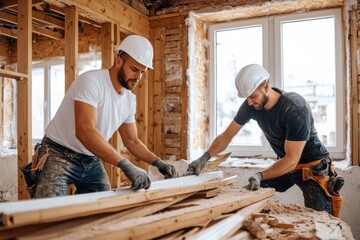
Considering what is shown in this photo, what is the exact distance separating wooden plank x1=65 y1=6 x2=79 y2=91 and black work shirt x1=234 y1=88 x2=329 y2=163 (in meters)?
1.48

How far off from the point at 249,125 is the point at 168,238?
273 cm

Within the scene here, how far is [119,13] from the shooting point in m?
3.59

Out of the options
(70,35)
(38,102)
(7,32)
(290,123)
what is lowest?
(290,123)

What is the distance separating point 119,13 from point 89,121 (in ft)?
6.38

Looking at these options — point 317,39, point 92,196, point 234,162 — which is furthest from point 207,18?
point 92,196

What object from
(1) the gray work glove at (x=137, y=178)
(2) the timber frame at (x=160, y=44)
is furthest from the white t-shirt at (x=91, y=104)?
(2) the timber frame at (x=160, y=44)

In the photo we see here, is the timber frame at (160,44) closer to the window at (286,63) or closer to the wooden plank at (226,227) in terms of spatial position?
the window at (286,63)

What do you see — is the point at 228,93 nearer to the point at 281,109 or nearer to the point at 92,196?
the point at 281,109

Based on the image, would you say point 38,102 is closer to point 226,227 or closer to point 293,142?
point 293,142

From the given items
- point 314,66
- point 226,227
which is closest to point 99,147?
point 226,227

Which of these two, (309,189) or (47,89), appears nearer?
(309,189)

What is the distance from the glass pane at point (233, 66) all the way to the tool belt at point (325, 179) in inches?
53.7

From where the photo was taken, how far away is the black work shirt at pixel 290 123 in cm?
239

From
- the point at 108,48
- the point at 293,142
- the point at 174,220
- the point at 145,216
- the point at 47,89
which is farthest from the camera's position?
the point at 47,89
